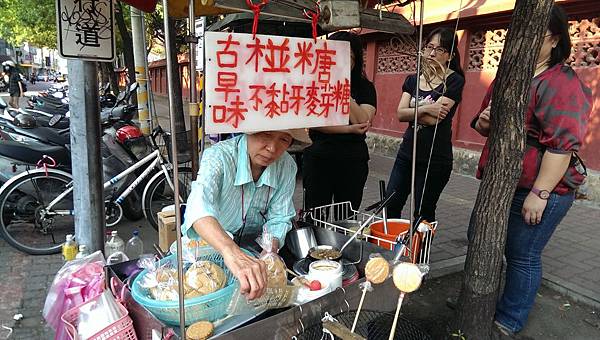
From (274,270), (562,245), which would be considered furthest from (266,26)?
(562,245)

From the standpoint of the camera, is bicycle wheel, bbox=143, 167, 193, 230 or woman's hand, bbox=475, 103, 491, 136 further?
bicycle wheel, bbox=143, 167, 193, 230

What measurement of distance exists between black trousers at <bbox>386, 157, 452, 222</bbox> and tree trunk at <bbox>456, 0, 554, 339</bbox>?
83 centimetres

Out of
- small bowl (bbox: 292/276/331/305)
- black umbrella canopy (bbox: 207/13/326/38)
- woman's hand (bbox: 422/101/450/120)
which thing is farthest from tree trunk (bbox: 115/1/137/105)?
small bowl (bbox: 292/276/331/305)

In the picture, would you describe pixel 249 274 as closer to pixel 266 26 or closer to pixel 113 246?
pixel 113 246

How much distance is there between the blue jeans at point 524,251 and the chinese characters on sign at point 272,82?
1.47 m

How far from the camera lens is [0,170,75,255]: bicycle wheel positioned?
3.91m

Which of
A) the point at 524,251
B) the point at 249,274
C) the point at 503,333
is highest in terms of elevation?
the point at 249,274

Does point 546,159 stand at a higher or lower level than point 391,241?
higher

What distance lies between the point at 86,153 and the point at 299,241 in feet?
5.84

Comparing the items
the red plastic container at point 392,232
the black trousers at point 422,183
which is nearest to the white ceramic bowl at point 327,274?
the red plastic container at point 392,232

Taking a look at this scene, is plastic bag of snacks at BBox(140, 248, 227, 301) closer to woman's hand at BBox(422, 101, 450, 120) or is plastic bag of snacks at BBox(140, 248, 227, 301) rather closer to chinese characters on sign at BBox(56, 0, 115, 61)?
chinese characters on sign at BBox(56, 0, 115, 61)

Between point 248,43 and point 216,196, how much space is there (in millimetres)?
710

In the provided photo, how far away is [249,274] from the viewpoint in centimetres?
136

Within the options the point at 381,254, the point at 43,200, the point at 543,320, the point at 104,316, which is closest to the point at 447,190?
the point at 543,320
